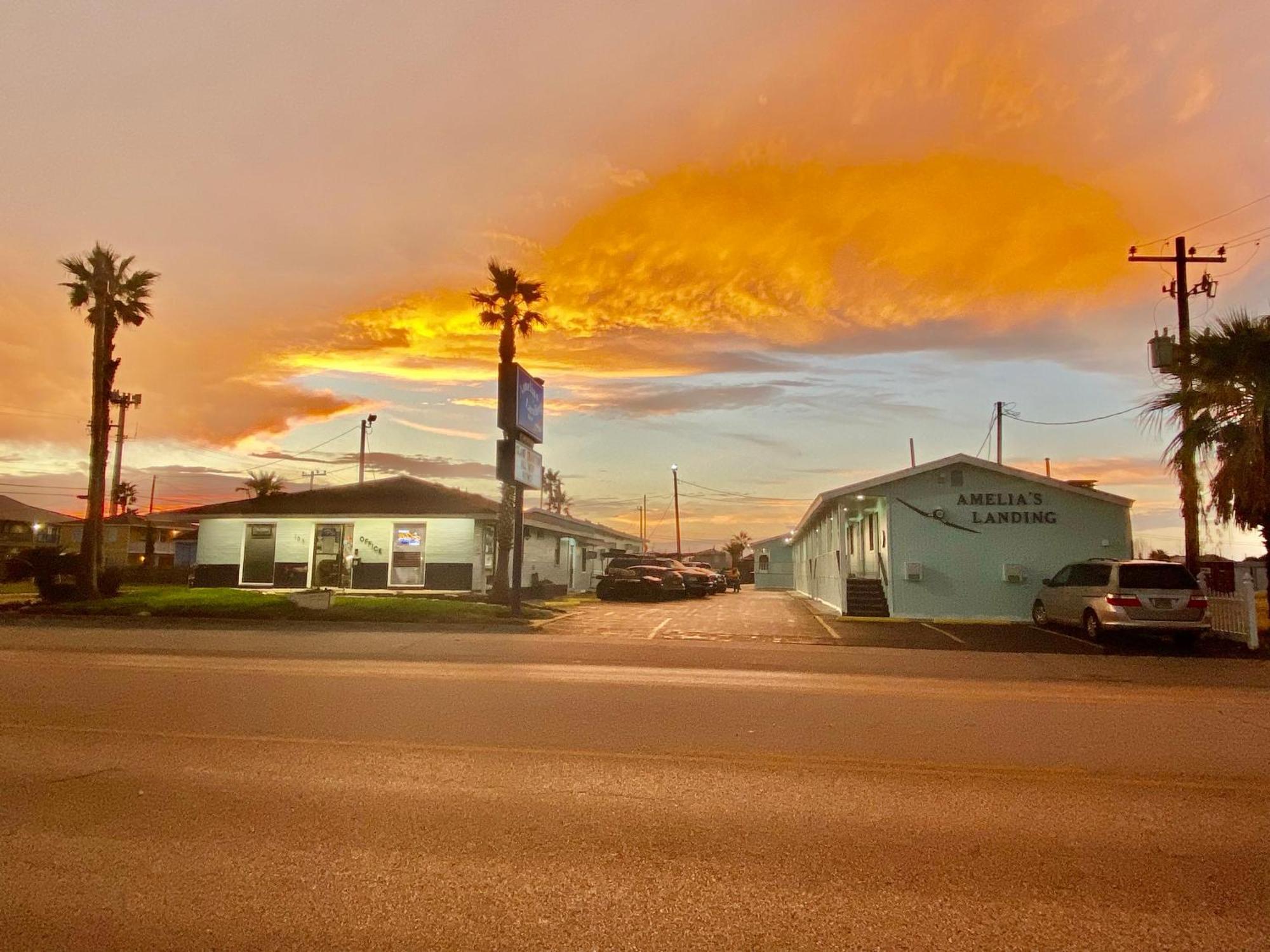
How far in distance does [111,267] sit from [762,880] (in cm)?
2714

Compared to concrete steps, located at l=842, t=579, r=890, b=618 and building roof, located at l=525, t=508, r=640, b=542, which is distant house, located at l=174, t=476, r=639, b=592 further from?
concrete steps, located at l=842, t=579, r=890, b=618

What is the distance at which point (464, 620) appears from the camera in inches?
755

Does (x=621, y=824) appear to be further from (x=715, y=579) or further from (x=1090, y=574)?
(x=715, y=579)

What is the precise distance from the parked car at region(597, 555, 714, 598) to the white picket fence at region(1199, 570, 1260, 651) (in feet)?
61.9

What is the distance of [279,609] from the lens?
1980 cm

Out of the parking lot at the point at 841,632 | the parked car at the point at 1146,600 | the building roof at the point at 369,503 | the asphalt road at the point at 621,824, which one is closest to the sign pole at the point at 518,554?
the parking lot at the point at 841,632

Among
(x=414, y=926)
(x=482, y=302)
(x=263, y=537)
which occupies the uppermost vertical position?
(x=482, y=302)

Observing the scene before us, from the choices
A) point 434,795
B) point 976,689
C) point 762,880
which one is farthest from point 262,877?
point 976,689

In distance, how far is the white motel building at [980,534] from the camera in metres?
21.7

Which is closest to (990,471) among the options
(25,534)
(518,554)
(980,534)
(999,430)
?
(980,534)

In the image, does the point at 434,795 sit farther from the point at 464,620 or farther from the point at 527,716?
the point at 464,620

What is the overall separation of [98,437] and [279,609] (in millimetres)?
9088

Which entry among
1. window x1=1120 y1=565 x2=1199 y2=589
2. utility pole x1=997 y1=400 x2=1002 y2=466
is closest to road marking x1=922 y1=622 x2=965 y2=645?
window x1=1120 y1=565 x2=1199 y2=589

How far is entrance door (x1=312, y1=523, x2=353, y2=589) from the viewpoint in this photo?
1121 inches
